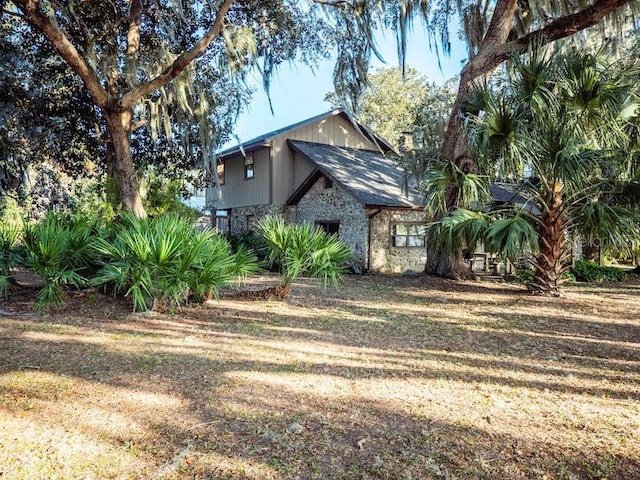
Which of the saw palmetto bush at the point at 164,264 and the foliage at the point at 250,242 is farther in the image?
the foliage at the point at 250,242

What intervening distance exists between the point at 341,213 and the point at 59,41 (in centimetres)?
969

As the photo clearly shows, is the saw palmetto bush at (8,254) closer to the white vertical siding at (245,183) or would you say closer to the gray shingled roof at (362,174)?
the gray shingled roof at (362,174)

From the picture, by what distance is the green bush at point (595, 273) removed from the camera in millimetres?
13383

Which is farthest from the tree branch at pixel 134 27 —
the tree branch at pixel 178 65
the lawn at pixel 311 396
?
the lawn at pixel 311 396

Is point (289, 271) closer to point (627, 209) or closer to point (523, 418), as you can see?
point (523, 418)

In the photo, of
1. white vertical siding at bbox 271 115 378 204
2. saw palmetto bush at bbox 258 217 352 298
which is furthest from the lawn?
white vertical siding at bbox 271 115 378 204

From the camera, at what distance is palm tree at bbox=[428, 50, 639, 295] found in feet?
24.8

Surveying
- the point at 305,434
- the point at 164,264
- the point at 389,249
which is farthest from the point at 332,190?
the point at 305,434

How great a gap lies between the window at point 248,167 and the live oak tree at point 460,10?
321 inches

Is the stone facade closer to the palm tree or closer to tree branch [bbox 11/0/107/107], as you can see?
the palm tree

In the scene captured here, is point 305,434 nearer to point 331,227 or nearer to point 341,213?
point 341,213

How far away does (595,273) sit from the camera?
1349cm

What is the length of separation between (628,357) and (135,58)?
35.3 ft

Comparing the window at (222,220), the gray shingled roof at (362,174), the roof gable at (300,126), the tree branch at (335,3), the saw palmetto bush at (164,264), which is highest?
the tree branch at (335,3)
